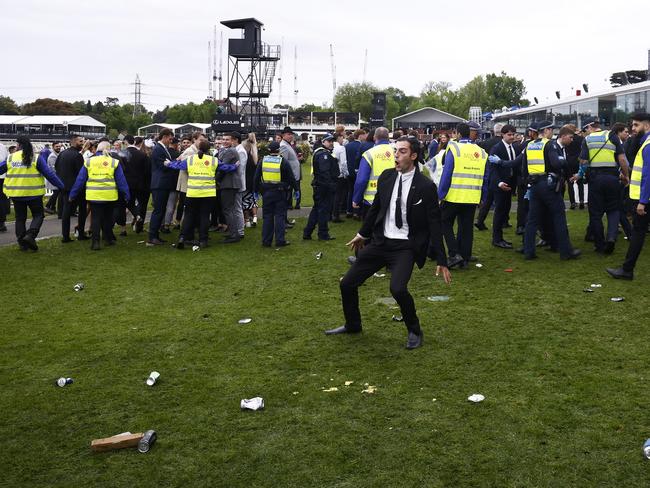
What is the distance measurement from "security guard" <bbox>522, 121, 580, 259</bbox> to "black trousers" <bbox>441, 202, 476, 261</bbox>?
109 centimetres

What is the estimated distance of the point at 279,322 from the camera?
7.77 meters

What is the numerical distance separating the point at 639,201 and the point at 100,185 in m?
8.45

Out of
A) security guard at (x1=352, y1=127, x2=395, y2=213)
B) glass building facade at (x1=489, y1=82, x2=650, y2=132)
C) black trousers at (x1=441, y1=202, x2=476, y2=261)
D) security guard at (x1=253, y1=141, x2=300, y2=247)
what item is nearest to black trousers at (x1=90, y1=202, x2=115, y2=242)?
security guard at (x1=253, y1=141, x2=300, y2=247)

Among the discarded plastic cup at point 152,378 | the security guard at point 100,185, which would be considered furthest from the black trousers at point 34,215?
the discarded plastic cup at point 152,378

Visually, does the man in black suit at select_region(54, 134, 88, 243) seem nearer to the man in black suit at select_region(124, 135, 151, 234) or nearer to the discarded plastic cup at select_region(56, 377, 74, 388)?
the man in black suit at select_region(124, 135, 151, 234)

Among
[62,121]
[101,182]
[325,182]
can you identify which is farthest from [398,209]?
[62,121]

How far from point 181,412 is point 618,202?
8386 millimetres

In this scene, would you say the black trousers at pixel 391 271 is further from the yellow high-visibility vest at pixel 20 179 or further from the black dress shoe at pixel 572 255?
the yellow high-visibility vest at pixel 20 179

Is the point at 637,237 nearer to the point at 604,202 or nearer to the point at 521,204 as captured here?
the point at 604,202

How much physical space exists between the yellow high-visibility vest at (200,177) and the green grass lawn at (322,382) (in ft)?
A: 8.15

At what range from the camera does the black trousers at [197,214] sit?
12.5 meters

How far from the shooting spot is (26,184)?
12320 mm

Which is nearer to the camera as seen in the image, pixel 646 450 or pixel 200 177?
pixel 646 450

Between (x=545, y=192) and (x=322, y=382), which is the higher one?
(x=545, y=192)
